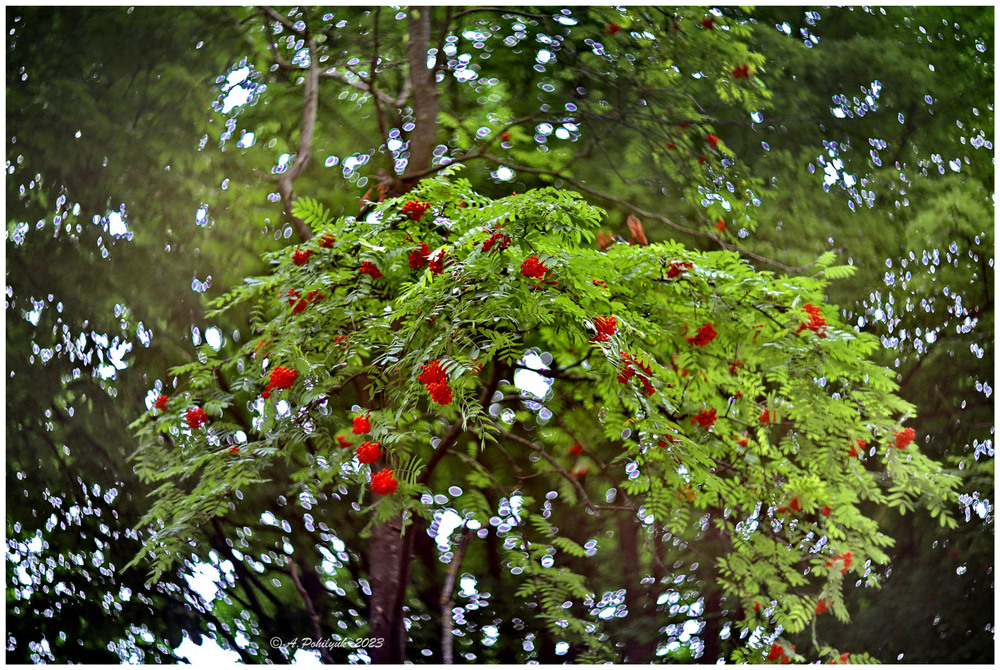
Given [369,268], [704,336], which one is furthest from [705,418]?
[369,268]

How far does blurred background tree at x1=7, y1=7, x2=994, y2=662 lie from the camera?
237cm

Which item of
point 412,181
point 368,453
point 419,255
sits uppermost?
point 412,181

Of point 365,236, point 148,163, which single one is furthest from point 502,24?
point 148,163

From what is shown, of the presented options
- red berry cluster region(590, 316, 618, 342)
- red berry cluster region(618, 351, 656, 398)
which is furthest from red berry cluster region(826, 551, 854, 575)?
red berry cluster region(590, 316, 618, 342)

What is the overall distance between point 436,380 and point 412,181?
3.15 feet

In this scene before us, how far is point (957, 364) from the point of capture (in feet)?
8.41

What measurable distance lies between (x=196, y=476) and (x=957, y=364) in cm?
249

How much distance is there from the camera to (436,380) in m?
1.49

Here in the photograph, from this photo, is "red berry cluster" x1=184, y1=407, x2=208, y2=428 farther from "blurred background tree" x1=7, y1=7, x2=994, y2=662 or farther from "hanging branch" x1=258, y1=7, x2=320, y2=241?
"hanging branch" x1=258, y1=7, x2=320, y2=241

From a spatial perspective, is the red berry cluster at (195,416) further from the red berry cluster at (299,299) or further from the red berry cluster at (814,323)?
the red berry cluster at (814,323)

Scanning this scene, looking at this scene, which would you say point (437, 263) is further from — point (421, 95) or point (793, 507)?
point (793, 507)

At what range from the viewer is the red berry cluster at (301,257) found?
6.09 ft

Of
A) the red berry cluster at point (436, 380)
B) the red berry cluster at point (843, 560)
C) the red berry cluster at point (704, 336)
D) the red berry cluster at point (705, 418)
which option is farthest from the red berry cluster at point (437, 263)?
the red berry cluster at point (843, 560)

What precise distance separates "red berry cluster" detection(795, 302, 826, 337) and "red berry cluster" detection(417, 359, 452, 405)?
93 cm
